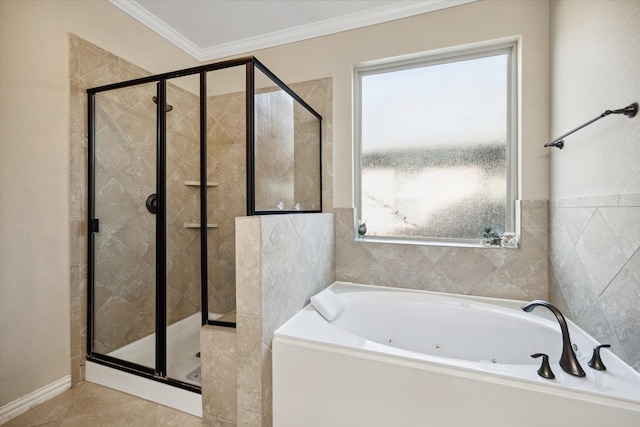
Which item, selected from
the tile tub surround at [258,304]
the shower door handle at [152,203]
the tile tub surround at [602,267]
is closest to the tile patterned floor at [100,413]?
the tile tub surround at [258,304]

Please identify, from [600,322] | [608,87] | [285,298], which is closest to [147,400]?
[285,298]

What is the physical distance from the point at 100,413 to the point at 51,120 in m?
1.75

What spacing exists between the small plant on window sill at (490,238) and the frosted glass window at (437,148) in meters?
0.05

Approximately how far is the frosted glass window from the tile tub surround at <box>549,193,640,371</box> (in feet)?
1.60

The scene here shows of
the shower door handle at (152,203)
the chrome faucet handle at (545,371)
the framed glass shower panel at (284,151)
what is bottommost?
the chrome faucet handle at (545,371)

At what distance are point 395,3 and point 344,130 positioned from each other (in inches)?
38.5

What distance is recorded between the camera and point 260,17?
89.1 inches

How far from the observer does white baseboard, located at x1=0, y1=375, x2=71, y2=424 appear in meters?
1.52

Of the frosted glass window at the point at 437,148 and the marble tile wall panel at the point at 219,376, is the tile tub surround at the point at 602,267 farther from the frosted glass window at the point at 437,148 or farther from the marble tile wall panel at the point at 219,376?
the marble tile wall panel at the point at 219,376

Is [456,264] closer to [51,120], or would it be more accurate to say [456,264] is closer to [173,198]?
[173,198]

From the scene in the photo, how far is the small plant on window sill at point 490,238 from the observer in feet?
6.45

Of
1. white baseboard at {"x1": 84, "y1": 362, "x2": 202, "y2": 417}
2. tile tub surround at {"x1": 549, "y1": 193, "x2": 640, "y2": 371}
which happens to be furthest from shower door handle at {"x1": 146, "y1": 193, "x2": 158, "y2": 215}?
tile tub surround at {"x1": 549, "y1": 193, "x2": 640, "y2": 371}

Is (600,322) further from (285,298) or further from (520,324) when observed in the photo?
(285,298)

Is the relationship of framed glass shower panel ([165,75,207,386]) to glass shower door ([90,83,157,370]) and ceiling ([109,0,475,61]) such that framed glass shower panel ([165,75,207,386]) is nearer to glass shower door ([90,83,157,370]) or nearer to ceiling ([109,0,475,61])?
glass shower door ([90,83,157,370])
